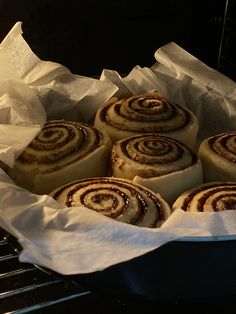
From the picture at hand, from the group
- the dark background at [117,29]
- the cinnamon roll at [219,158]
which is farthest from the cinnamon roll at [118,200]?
the dark background at [117,29]

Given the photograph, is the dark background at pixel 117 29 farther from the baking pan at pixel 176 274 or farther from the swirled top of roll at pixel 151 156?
the baking pan at pixel 176 274

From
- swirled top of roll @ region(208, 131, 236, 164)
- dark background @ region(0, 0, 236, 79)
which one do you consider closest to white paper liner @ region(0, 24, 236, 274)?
swirled top of roll @ region(208, 131, 236, 164)

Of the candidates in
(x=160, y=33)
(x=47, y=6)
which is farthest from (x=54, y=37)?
(x=160, y=33)

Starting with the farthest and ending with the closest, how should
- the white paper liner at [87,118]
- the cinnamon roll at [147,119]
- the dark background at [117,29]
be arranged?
the dark background at [117,29] → the cinnamon roll at [147,119] → the white paper liner at [87,118]

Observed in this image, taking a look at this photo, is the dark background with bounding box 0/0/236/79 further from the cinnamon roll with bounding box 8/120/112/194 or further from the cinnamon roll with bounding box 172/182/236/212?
the cinnamon roll with bounding box 172/182/236/212

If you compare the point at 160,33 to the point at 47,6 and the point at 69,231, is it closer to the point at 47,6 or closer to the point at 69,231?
the point at 47,6

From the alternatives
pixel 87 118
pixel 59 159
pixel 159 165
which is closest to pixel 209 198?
pixel 159 165

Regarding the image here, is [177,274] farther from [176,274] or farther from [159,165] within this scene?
[159,165]
